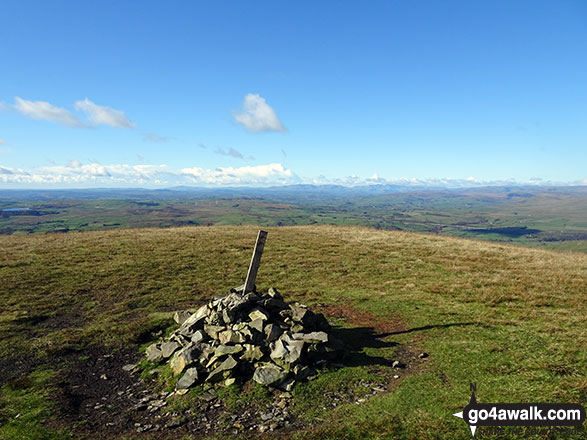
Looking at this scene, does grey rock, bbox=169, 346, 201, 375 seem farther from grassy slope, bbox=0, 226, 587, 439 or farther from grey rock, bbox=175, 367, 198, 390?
grassy slope, bbox=0, 226, 587, 439

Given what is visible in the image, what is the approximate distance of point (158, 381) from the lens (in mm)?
13484

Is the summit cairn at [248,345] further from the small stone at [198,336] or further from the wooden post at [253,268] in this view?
the wooden post at [253,268]

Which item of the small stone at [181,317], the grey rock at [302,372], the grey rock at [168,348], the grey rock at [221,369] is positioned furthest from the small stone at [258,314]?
the small stone at [181,317]

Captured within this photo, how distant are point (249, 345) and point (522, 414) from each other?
10223 millimetres

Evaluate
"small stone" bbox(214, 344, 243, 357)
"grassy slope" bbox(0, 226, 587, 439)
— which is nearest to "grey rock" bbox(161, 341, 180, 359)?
"small stone" bbox(214, 344, 243, 357)

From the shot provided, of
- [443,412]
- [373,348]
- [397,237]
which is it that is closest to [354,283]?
[373,348]

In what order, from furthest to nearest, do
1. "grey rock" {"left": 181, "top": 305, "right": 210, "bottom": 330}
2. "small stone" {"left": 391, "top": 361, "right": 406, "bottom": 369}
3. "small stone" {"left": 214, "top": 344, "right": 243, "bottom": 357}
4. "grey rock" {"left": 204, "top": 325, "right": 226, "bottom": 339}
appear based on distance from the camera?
"grey rock" {"left": 181, "top": 305, "right": 210, "bottom": 330} → "grey rock" {"left": 204, "top": 325, "right": 226, "bottom": 339} → "small stone" {"left": 391, "top": 361, "right": 406, "bottom": 369} → "small stone" {"left": 214, "top": 344, "right": 243, "bottom": 357}

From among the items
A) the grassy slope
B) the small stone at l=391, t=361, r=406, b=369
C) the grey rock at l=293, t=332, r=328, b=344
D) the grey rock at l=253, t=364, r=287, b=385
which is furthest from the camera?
the grey rock at l=293, t=332, r=328, b=344

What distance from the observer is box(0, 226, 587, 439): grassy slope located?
11180mm

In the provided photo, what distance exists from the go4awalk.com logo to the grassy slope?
16.6 inches

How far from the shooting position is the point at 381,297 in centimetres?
2333

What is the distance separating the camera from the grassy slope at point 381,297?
1118cm

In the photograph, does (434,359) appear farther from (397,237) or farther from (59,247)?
(59,247)

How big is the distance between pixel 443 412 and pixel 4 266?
36.6m
